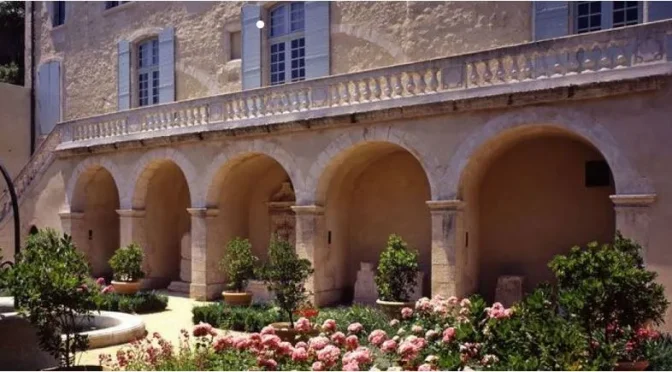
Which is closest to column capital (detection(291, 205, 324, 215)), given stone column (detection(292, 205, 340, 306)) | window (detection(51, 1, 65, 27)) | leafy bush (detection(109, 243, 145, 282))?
stone column (detection(292, 205, 340, 306))

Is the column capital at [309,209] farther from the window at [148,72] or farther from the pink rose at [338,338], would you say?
the window at [148,72]

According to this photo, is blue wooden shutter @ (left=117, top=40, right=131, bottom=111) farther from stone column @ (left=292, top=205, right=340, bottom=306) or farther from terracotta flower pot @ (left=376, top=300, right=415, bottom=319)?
terracotta flower pot @ (left=376, top=300, right=415, bottom=319)

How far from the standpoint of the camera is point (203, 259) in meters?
15.3

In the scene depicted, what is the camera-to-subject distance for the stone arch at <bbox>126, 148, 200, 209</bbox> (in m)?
15.8

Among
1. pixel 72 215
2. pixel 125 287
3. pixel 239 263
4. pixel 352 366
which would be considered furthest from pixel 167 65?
pixel 352 366

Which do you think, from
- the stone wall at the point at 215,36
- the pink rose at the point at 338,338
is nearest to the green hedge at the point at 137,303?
the stone wall at the point at 215,36

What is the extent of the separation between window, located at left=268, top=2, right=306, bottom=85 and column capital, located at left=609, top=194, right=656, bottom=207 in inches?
324

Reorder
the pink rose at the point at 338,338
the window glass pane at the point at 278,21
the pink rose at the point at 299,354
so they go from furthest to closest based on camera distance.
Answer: the window glass pane at the point at 278,21 < the pink rose at the point at 338,338 < the pink rose at the point at 299,354

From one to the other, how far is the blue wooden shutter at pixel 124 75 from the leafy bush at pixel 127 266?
5.88 meters

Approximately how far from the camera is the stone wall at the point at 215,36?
43.7 ft

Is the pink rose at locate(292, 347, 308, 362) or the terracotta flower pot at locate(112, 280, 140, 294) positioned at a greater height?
the pink rose at locate(292, 347, 308, 362)

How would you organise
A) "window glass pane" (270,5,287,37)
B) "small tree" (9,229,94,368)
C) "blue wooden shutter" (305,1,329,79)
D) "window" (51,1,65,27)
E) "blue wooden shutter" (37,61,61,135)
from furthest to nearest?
"window" (51,1,65,27)
"blue wooden shutter" (37,61,61,135)
"window glass pane" (270,5,287,37)
"blue wooden shutter" (305,1,329,79)
"small tree" (9,229,94,368)

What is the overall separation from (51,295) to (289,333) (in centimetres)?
347

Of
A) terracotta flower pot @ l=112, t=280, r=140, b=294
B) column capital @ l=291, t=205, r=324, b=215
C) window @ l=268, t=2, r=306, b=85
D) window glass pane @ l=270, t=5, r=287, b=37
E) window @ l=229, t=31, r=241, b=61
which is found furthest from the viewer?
window @ l=229, t=31, r=241, b=61
